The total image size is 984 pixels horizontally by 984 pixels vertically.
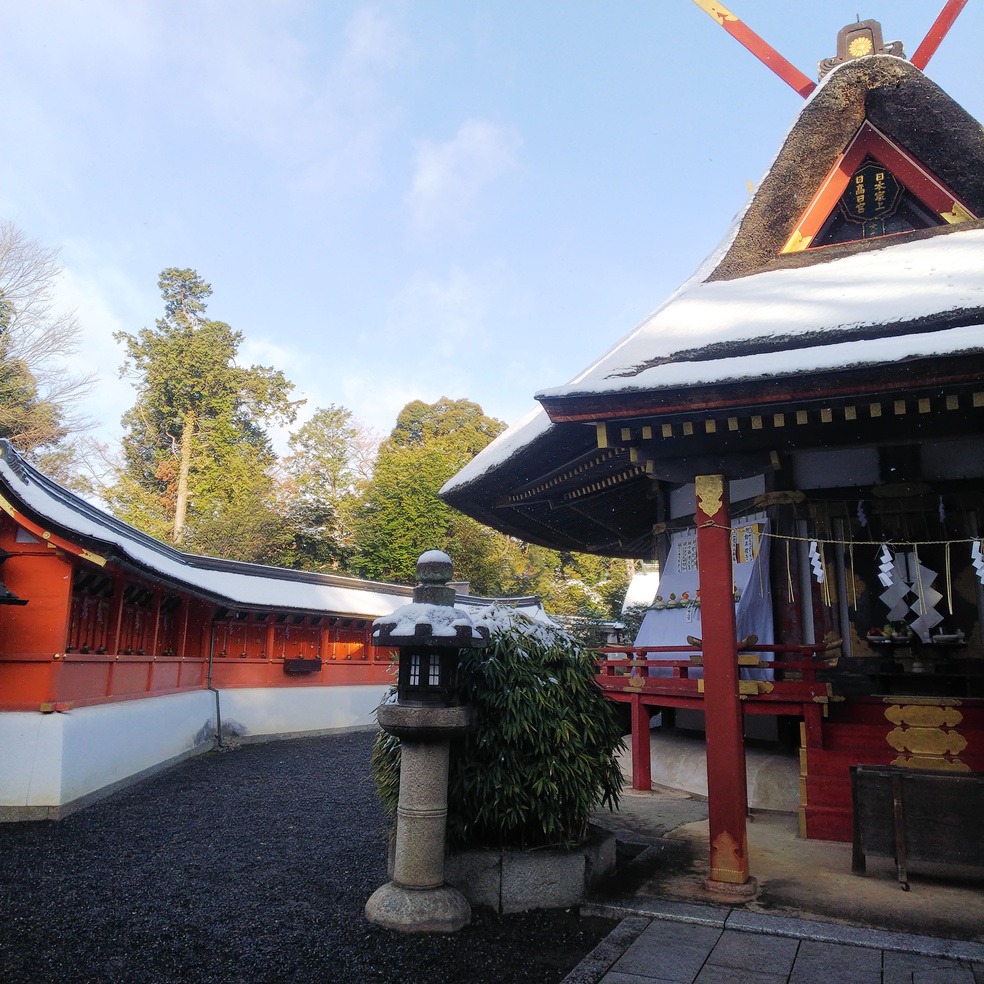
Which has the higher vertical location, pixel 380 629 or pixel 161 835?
pixel 380 629

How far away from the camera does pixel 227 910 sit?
17.1ft

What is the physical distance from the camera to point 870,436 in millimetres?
5734

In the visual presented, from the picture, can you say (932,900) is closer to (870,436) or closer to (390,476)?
(870,436)

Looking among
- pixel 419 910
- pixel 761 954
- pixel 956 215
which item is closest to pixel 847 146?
pixel 956 215

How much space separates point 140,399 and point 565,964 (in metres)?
33.5

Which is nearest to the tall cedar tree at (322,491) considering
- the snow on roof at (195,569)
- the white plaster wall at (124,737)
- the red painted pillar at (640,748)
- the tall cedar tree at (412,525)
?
the tall cedar tree at (412,525)

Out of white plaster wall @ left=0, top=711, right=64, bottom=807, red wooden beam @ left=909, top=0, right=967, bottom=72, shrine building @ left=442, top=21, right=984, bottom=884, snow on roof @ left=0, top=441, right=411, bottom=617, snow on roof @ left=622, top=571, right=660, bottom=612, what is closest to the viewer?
shrine building @ left=442, top=21, right=984, bottom=884

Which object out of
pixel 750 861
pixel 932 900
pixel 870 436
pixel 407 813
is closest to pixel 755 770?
pixel 750 861

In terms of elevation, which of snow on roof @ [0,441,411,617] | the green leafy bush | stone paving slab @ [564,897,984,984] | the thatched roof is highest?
the thatched roof

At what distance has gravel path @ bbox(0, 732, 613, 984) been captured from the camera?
4.17 meters

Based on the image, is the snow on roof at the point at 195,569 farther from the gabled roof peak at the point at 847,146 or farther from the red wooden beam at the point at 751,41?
the red wooden beam at the point at 751,41

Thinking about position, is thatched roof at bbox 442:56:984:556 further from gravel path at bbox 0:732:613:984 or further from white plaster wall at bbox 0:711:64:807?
white plaster wall at bbox 0:711:64:807

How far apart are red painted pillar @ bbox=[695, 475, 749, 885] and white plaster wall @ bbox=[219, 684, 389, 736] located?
1059 centimetres

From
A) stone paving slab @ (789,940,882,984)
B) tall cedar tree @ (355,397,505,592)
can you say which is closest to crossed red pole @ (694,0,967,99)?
stone paving slab @ (789,940,882,984)
